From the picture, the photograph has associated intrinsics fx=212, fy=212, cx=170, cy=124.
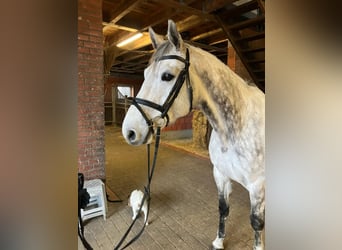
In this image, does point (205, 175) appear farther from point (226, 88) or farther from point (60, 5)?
point (60, 5)

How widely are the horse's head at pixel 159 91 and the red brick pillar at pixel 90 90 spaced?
1403 millimetres

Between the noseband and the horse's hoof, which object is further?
the horse's hoof

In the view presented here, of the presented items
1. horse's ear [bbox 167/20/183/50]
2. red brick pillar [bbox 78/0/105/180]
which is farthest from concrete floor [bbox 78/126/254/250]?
horse's ear [bbox 167/20/183/50]

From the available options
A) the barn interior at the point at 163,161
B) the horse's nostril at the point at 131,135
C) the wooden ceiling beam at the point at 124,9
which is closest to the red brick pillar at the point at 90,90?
the barn interior at the point at 163,161

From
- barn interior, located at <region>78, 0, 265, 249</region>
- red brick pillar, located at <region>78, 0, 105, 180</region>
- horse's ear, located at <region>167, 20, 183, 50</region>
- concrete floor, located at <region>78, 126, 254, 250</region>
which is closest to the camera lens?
horse's ear, located at <region>167, 20, 183, 50</region>

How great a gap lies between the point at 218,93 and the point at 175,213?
147 centimetres

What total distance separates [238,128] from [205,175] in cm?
219

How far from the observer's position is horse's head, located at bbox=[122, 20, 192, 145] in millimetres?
1001

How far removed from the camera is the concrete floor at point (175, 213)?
1697 mm

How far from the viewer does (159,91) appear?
1013 mm

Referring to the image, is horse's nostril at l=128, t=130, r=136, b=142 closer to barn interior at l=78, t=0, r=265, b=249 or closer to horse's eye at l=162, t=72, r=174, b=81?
horse's eye at l=162, t=72, r=174, b=81

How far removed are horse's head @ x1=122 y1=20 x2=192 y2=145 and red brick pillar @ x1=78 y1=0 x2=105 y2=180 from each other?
1.40 metres

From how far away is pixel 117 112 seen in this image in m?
10.2

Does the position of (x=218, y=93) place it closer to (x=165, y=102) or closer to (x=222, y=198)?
(x=165, y=102)
